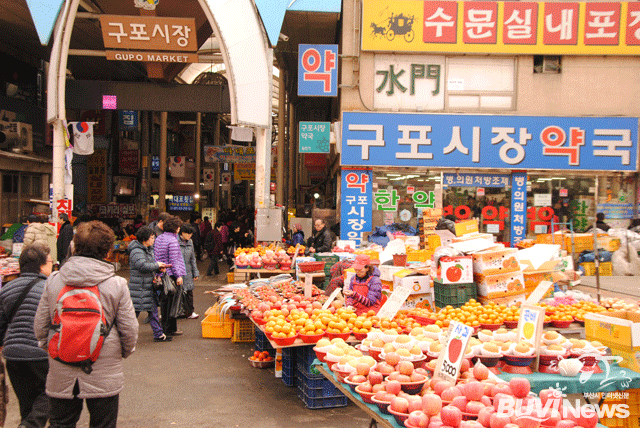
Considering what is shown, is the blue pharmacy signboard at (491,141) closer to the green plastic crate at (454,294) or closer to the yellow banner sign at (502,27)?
the yellow banner sign at (502,27)

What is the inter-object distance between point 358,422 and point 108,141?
21243 mm

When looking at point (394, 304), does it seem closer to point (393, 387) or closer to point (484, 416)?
point (393, 387)

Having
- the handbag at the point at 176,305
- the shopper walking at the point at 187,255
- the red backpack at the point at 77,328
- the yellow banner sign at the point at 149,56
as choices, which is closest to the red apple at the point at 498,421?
the red backpack at the point at 77,328

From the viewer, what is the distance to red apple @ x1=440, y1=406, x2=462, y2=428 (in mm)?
2834

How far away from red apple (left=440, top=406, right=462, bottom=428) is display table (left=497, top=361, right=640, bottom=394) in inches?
56.7

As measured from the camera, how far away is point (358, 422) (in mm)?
5406

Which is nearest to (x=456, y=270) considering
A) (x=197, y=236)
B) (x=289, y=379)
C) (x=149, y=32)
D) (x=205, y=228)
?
(x=289, y=379)

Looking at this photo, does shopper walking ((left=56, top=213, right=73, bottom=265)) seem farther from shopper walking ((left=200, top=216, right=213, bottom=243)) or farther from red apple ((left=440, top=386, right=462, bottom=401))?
red apple ((left=440, top=386, right=462, bottom=401))

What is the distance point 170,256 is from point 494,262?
212 inches

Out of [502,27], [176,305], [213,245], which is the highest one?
[502,27]

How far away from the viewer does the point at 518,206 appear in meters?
15.0

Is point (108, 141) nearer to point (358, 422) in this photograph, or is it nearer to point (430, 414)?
point (358, 422)

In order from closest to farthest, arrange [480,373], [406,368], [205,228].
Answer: [480,373]
[406,368]
[205,228]

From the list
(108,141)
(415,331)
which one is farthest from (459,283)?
(108,141)
